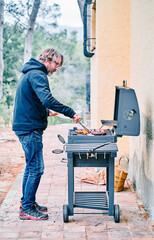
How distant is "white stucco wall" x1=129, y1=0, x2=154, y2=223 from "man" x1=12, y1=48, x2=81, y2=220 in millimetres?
919

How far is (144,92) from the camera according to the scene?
4.35 m

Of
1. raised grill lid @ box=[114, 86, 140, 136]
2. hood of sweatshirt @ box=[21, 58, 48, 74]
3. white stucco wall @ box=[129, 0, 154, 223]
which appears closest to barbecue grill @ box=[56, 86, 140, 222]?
raised grill lid @ box=[114, 86, 140, 136]

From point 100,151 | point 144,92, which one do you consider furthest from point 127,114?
point 100,151

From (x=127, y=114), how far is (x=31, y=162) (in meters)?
1.19

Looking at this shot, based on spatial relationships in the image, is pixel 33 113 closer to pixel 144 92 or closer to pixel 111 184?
pixel 111 184

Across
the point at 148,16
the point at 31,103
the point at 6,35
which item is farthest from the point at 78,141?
the point at 6,35

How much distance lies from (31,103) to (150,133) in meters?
1.38

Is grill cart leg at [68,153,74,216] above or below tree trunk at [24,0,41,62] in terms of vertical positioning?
below

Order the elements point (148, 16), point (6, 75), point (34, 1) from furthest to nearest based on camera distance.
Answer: point (6, 75), point (34, 1), point (148, 16)

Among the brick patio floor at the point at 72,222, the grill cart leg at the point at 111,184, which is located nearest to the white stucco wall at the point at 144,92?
the brick patio floor at the point at 72,222

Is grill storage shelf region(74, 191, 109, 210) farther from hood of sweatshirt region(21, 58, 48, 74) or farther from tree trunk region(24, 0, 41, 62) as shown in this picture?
tree trunk region(24, 0, 41, 62)

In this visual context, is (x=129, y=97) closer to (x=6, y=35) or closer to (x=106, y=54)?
(x=106, y=54)

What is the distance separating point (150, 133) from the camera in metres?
4.05

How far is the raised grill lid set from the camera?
3.97 m
